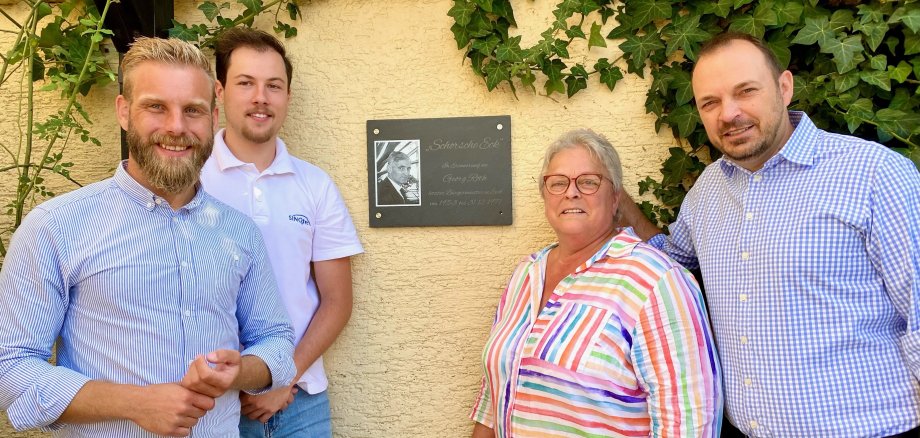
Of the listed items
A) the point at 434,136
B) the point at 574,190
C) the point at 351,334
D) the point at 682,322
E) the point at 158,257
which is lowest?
the point at 351,334

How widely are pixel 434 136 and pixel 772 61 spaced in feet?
4.44

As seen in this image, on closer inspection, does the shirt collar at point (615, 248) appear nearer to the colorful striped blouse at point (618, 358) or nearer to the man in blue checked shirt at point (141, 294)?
the colorful striped blouse at point (618, 358)

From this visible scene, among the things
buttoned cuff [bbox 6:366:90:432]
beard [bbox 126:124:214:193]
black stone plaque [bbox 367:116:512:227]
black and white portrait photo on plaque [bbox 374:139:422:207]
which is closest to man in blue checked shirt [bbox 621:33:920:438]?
black stone plaque [bbox 367:116:512:227]

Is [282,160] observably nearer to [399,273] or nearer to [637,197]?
[399,273]

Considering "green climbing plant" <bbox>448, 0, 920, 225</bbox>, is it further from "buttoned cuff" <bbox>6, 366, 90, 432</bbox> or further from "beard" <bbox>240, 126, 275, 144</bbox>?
"buttoned cuff" <bbox>6, 366, 90, 432</bbox>

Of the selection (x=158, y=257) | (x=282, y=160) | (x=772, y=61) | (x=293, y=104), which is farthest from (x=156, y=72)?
(x=772, y=61)

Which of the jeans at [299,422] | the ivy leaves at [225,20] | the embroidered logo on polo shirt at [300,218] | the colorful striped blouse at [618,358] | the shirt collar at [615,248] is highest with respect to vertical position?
the ivy leaves at [225,20]

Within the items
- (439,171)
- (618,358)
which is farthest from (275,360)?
(439,171)

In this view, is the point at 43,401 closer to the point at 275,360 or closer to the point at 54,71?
the point at 275,360

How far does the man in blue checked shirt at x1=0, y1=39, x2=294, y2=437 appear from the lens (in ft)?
5.86

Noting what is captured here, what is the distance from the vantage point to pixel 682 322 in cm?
215

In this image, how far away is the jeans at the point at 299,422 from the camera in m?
2.54

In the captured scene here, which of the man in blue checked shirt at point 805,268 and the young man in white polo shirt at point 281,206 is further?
the young man in white polo shirt at point 281,206

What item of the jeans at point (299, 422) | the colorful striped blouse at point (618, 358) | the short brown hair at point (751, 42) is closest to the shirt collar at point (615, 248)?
the colorful striped blouse at point (618, 358)
